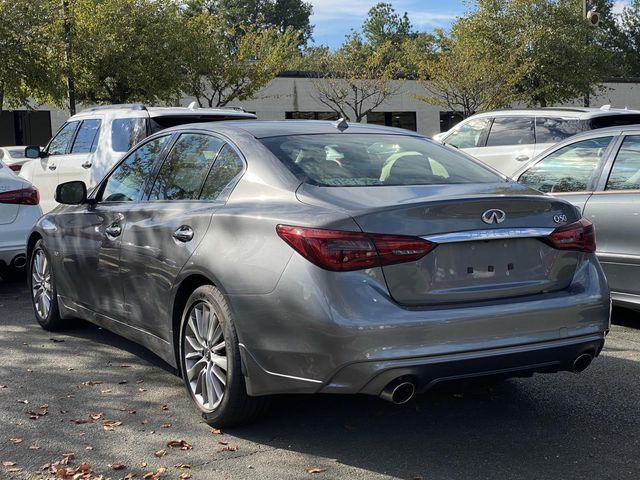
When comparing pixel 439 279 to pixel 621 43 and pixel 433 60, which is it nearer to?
pixel 433 60

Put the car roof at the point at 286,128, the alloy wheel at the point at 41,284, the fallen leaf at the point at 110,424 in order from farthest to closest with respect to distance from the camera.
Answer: the alloy wheel at the point at 41,284, the car roof at the point at 286,128, the fallen leaf at the point at 110,424

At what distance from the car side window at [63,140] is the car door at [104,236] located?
5.27 metres

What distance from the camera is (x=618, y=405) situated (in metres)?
4.55

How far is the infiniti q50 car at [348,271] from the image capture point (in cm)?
355

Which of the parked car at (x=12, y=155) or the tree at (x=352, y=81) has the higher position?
the tree at (x=352, y=81)

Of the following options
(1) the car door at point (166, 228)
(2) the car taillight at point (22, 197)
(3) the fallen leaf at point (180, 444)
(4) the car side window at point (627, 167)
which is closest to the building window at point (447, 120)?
(2) the car taillight at point (22, 197)

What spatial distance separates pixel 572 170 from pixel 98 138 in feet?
19.8

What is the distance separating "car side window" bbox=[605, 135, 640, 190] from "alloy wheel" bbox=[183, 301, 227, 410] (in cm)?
366

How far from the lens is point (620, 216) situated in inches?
242

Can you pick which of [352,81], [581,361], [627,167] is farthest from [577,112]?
[352,81]

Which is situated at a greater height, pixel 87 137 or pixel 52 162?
pixel 87 137

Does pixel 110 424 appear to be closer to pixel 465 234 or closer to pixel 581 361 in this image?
pixel 465 234

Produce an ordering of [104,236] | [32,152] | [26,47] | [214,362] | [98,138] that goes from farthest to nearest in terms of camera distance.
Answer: [26,47] → [32,152] → [98,138] → [104,236] → [214,362]

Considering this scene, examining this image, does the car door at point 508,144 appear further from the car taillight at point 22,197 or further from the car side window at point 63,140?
the car taillight at point 22,197
